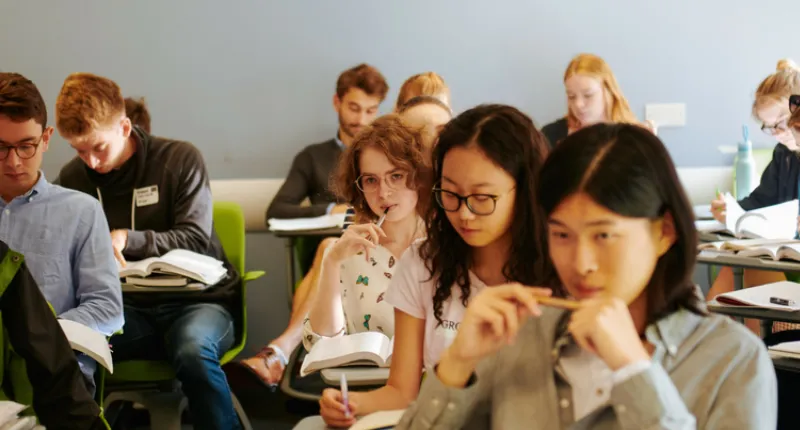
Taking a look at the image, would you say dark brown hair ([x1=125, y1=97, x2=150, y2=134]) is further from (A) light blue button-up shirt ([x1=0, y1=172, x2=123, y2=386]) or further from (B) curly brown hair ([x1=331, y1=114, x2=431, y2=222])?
(B) curly brown hair ([x1=331, y1=114, x2=431, y2=222])

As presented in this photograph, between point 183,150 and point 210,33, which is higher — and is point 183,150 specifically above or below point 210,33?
below

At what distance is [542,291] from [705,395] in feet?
0.76

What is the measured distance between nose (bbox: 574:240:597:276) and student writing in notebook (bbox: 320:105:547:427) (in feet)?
1.39

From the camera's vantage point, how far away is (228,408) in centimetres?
279

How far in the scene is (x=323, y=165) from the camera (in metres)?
→ 4.02

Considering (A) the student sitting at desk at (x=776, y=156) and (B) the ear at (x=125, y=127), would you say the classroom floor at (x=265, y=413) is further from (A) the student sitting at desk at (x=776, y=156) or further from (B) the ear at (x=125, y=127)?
(A) the student sitting at desk at (x=776, y=156)

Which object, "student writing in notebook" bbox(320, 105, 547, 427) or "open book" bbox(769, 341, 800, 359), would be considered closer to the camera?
"student writing in notebook" bbox(320, 105, 547, 427)

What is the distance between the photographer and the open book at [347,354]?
67.7 inches

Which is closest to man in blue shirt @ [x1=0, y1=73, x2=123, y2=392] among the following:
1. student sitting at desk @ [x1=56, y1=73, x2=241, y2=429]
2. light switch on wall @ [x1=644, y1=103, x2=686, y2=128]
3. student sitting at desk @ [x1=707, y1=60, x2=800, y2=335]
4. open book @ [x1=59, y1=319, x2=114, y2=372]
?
open book @ [x1=59, y1=319, x2=114, y2=372]

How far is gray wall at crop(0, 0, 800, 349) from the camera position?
418cm

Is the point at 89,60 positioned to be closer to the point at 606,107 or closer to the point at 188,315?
the point at 188,315

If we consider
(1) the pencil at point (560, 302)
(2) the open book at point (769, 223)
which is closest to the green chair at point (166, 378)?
(2) the open book at point (769, 223)

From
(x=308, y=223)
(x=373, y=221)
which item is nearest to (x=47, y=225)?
(x=373, y=221)

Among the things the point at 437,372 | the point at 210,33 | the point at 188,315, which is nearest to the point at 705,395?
the point at 437,372
